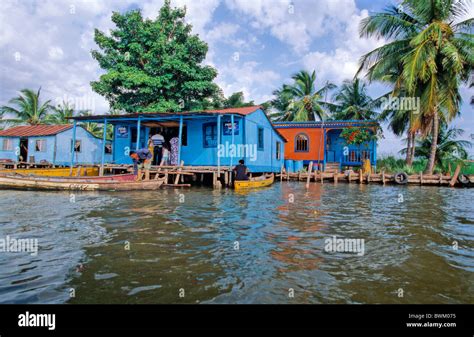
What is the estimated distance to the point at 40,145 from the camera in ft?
88.7

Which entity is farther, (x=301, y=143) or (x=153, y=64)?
(x=301, y=143)

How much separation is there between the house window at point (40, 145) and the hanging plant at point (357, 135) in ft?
78.6

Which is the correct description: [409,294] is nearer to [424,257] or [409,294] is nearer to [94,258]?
[424,257]

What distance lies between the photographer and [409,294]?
375 cm

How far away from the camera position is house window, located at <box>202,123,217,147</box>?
1872cm

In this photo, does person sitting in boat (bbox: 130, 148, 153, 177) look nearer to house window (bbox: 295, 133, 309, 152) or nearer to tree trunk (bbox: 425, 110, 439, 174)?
house window (bbox: 295, 133, 309, 152)

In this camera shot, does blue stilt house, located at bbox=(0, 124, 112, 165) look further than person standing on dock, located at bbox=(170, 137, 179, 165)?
Yes

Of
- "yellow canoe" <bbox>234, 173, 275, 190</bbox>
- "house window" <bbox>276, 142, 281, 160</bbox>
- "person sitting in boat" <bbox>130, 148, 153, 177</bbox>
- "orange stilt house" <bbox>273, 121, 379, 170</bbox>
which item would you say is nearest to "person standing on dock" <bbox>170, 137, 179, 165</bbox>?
"person sitting in boat" <bbox>130, 148, 153, 177</bbox>
